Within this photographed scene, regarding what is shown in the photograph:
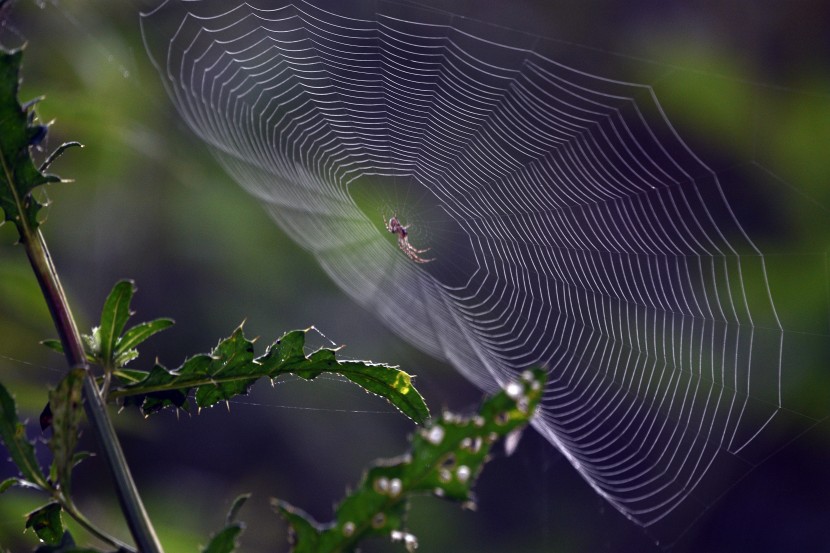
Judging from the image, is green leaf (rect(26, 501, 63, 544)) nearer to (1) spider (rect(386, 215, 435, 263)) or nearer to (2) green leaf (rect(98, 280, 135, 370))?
(2) green leaf (rect(98, 280, 135, 370))

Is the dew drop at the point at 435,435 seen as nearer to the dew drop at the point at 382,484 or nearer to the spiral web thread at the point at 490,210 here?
the dew drop at the point at 382,484

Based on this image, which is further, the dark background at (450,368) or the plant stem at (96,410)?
the dark background at (450,368)

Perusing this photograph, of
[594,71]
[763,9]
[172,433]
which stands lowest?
[172,433]

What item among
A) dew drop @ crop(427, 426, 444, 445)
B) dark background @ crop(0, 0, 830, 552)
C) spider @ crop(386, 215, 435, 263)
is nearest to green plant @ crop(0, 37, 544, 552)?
dew drop @ crop(427, 426, 444, 445)

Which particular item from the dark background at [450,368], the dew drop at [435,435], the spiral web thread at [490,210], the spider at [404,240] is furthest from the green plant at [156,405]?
the spider at [404,240]

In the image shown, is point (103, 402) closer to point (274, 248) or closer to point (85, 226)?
point (85, 226)

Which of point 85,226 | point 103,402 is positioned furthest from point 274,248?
point 103,402

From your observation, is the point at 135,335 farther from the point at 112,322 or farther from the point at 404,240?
the point at 404,240

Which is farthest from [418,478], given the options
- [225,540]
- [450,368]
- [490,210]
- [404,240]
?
[450,368]
